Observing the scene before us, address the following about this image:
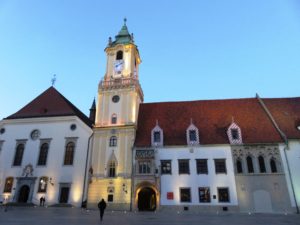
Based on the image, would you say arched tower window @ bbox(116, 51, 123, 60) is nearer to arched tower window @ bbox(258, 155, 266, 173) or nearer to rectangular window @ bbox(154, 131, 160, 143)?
rectangular window @ bbox(154, 131, 160, 143)

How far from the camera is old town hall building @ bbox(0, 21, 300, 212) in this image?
26922 mm

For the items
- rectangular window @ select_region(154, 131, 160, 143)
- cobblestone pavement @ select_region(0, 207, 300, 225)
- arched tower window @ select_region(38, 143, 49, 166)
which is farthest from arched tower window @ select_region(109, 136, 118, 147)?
cobblestone pavement @ select_region(0, 207, 300, 225)

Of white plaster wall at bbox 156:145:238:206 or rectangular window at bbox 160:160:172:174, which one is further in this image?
rectangular window at bbox 160:160:172:174

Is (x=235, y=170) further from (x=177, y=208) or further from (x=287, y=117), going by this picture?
(x=287, y=117)

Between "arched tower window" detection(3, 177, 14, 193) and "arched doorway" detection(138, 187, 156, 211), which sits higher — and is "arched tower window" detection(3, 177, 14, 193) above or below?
above

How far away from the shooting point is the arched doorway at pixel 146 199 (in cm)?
2959

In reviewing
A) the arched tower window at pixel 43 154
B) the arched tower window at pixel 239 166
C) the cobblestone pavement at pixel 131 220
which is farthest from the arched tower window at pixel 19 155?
the arched tower window at pixel 239 166

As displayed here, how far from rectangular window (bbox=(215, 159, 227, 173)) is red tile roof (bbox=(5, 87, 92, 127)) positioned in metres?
19.6

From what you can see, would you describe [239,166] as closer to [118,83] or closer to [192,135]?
[192,135]

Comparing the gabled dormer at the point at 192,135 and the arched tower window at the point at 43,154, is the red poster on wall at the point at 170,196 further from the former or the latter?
the arched tower window at the point at 43,154

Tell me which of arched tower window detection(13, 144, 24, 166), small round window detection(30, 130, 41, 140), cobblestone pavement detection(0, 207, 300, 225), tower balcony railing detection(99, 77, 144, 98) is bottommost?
cobblestone pavement detection(0, 207, 300, 225)

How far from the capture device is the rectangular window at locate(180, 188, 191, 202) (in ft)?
89.0

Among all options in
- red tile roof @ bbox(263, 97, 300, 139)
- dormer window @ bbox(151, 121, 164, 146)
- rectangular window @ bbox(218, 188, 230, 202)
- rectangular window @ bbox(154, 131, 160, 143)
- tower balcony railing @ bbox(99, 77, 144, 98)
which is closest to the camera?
rectangular window @ bbox(218, 188, 230, 202)

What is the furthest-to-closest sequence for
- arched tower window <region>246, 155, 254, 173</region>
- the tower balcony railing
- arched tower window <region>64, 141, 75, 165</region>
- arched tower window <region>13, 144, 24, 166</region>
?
1. the tower balcony railing
2. arched tower window <region>13, 144, 24, 166</region>
3. arched tower window <region>64, 141, 75, 165</region>
4. arched tower window <region>246, 155, 254, 173</region>
